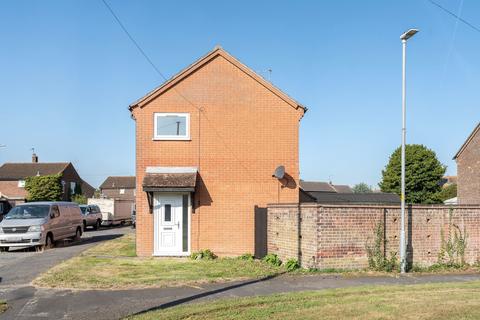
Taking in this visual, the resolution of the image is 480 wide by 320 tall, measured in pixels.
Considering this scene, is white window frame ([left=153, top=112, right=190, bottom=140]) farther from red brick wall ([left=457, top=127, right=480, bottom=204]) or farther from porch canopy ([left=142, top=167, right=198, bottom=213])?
red brick wall ([left=457, top=127, right=480, bottom=204])

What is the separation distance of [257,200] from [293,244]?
3.20 metres

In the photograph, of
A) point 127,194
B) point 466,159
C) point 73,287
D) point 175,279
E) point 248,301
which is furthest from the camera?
point 127,194

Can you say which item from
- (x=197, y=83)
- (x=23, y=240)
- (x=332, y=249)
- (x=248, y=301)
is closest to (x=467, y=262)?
(x=332, y=249)

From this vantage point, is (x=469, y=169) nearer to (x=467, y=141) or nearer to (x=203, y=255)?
(x=467, y=141)

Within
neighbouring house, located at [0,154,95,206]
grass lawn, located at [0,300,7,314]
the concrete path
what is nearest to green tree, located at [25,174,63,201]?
neighbouring house, located at [0,154,95,206]

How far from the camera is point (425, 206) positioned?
49.4 feet

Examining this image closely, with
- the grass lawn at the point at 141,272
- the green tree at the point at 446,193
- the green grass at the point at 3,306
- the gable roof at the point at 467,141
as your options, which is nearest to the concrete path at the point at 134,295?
the green grass at the point at 3,306

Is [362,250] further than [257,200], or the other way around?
[257,200]

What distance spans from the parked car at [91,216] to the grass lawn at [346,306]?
92.8 feet

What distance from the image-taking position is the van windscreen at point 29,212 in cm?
2095

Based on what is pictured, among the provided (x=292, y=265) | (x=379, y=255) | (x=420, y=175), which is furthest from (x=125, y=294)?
(x=420, y=175)

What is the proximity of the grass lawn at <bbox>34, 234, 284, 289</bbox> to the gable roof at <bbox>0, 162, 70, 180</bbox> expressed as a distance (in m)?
50.6

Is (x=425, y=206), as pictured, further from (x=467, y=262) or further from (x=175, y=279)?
(x=175, y=279)

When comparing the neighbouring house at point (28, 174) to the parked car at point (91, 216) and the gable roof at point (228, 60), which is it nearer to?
the parked car at point (91, 216)
